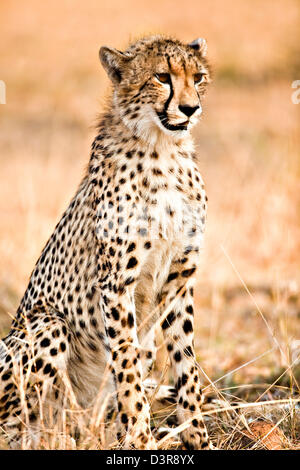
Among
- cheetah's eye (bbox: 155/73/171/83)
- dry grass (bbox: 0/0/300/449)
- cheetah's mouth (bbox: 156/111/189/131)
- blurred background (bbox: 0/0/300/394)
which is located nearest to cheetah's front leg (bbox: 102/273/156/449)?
dry grass (bbox: 0/0/300/449)

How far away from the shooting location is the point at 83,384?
10.2ft

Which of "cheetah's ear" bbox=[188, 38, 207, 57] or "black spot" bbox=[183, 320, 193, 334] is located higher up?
"cheetah's ear" bbox=[188, 38, 207, 57]

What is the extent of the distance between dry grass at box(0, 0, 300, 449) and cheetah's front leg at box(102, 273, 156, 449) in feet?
0.56

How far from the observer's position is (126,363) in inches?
108

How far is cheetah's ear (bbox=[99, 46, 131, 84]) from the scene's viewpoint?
2.89 metres

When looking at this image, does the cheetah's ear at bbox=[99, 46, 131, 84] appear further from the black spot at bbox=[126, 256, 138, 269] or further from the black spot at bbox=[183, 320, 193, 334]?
the black spot at bbox=[183, 320, 193, 334]

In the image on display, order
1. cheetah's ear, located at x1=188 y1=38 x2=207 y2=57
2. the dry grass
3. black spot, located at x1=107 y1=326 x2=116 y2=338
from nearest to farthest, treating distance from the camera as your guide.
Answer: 1. black spot, located at x1=107 y1=326 x2=116 y2=338
2. cheetah's ear, located at x1=188 y1=38 x2=207 y2=57
3. the dry grass

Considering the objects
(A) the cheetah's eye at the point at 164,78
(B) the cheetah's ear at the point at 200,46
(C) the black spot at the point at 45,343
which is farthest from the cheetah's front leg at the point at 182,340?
(B) the cheetah's ear at the point at 200,46

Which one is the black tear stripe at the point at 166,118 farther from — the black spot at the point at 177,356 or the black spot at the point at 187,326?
the black spot at the point at 177,356

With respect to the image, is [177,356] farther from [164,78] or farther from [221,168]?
[221,168]

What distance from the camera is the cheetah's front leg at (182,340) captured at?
114 inches

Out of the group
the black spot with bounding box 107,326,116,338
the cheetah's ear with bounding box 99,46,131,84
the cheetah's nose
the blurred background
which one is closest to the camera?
the cheetah's nose

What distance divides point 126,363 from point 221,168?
6157 mm

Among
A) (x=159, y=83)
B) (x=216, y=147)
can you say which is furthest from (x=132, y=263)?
(x=216, y=147)
